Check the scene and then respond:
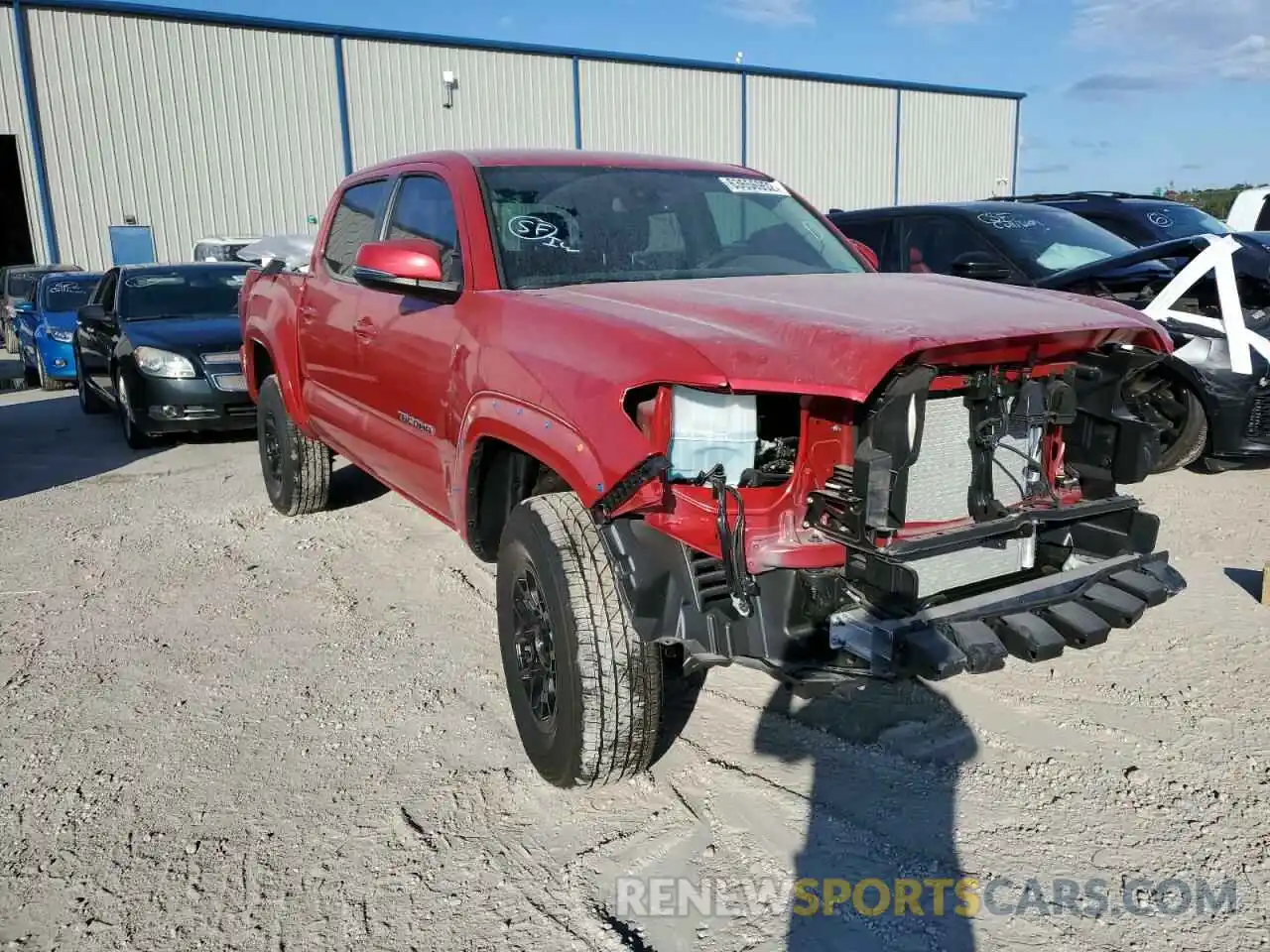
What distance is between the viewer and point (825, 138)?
91.4 ft

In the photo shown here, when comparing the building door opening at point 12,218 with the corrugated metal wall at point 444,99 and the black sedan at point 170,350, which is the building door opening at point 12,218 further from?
the black sedan at point 170,350

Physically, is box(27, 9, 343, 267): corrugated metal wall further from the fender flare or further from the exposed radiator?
the exposed radiator

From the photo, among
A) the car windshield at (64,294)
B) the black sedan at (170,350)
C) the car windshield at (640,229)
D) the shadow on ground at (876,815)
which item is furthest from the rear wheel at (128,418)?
the shadow on ground at (876,815)

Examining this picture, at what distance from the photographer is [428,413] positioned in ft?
11.9

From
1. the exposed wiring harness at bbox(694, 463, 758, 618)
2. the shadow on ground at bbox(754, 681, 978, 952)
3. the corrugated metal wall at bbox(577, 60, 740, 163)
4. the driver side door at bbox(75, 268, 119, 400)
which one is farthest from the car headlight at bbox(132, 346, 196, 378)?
the corrugated metal wall at bbox(577, 60, 740, 163)

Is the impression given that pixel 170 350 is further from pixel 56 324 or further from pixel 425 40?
pixel 425 40

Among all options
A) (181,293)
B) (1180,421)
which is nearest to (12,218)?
(181,293)

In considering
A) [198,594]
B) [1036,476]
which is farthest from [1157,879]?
[198,594]

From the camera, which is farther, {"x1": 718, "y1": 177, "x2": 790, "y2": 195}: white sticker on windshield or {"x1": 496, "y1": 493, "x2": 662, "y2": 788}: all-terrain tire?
{"x1": 718, "y1": 177, "x2": 790, "y2": 195}: white sticker on windshield

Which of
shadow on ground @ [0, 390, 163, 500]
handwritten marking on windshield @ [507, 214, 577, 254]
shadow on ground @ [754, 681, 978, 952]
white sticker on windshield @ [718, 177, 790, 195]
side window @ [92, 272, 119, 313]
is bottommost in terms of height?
shadow on ground @ [0, 390, 163, 500]

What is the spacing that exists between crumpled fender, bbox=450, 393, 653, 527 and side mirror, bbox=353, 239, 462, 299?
1.47 ft

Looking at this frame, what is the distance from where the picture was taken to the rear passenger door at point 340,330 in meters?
4.39

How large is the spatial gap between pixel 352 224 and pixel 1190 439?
4711mm

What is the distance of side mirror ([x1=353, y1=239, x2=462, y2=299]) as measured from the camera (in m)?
3.26
